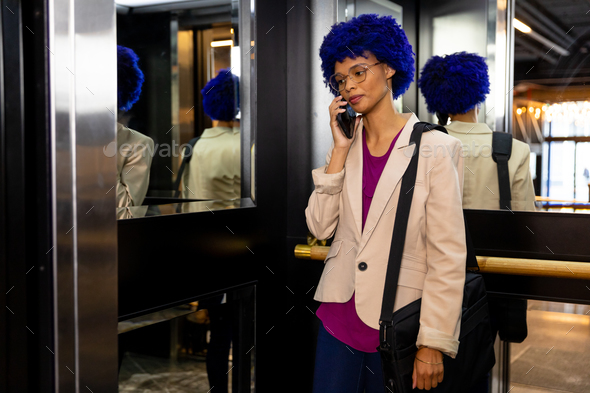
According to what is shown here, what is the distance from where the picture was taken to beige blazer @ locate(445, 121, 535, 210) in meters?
2.22

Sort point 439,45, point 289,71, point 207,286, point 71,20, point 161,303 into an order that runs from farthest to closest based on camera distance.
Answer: point 289,71 → point 439,45 → point 207,286 → point 161,303 → point 71,20

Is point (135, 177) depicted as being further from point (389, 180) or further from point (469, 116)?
point (469, 116)

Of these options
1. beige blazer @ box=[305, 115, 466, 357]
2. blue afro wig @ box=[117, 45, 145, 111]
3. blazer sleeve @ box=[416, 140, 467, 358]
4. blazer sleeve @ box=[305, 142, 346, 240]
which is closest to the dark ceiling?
beige blazer @ box=[305, 115, 466, 357]

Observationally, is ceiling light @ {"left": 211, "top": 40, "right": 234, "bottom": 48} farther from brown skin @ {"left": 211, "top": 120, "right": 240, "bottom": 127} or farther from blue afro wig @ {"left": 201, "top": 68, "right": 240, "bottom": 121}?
brown skin @ {"left": 211, "top": 120, "right": 240, "bottom": 127}

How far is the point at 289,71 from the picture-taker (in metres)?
2.64

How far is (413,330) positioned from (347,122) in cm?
70

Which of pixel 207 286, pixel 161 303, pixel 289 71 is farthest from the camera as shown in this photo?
pixel 289 71

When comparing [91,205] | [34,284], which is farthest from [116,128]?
[34,284]

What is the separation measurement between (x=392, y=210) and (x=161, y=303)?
94 cm

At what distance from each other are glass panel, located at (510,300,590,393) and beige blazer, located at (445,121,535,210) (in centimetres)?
44

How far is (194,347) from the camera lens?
2258 millimetres

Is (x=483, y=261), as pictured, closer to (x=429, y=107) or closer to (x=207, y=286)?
(x=429, y=107)

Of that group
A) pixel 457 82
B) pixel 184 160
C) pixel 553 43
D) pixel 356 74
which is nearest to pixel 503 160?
pixel 457 82

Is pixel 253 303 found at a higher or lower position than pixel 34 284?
lower
